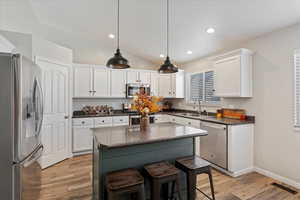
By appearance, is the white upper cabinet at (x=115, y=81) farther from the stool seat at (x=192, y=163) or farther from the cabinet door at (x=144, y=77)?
the stool seat at (x=192, y=163)

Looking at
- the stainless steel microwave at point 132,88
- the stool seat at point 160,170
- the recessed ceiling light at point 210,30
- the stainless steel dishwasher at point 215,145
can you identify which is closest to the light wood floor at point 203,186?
the stainless steel dishwasher at point 215,145

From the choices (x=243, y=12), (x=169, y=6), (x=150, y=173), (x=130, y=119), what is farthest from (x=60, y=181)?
(x=243, y=12)

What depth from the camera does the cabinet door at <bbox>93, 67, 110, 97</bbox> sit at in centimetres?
430

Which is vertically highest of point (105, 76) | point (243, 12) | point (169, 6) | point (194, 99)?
point (169, 6)

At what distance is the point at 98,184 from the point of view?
1.76 metres

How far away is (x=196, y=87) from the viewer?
15.5ft

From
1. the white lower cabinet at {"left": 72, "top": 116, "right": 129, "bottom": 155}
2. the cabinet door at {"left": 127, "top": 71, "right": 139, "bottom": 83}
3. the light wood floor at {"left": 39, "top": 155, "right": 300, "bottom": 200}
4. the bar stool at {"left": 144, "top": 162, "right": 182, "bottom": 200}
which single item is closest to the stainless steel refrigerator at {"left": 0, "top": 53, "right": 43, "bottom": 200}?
the light wood floor at {"left": 39, "top": 155, "right": 300, "bottom": 200}

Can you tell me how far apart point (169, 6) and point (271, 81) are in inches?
87.5

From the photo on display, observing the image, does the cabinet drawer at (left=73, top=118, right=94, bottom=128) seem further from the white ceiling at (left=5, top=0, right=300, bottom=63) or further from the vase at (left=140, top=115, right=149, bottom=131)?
the vase at (left=140, top=115, right=149, bottom=131)

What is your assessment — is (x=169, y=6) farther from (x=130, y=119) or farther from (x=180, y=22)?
(x=130, y=119)

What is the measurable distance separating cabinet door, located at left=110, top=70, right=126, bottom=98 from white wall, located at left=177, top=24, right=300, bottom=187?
10.3 feet

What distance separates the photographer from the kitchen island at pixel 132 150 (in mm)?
1704

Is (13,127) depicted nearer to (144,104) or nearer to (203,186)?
(144,104)

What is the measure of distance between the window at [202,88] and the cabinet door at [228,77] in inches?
24.7
